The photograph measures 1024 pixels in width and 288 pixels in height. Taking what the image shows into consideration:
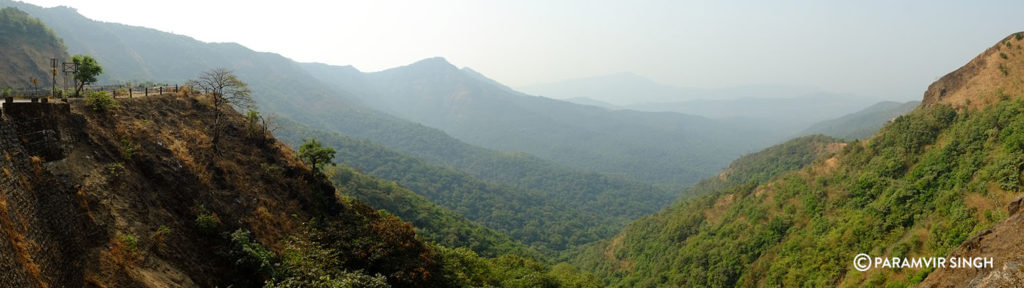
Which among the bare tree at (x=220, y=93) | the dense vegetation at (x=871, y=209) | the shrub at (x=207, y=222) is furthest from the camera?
the dense vegetation at (x=871, y=209)

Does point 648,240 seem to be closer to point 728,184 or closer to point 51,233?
point 728,184

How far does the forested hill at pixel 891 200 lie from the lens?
26.5 meters

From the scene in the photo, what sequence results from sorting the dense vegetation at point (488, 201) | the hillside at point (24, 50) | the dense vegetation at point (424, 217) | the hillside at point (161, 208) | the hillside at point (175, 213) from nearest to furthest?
the hillside at point (161, 208), the hillside at point (175, 213), the hillside at point (24, 50), the dense vegetation at point (424, 217), the dense vegetation at point (488, 201)

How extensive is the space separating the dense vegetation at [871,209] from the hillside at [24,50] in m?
101

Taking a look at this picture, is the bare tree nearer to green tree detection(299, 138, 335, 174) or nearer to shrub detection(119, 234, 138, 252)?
green tree detection(299, 138, 335, 174)

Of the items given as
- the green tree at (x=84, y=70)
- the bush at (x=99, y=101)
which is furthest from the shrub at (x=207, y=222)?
the green tree at (x=84, y=70)

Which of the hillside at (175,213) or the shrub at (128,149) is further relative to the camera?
the shrub at (128,149)

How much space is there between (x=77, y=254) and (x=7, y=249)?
144 inches

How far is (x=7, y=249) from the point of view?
1173 centimetres

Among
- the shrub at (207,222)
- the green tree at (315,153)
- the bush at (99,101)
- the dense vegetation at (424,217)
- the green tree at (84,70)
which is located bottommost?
the dense vegetation at (424,217)

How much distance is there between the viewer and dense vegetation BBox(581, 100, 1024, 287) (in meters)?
26.5

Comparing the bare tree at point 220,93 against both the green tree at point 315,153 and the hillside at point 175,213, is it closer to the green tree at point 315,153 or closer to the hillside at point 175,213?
the hillside at point 175,213

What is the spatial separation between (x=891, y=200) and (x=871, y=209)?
1.65m

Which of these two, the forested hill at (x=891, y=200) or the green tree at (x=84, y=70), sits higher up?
the green tree at (x=84, y=70)
